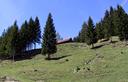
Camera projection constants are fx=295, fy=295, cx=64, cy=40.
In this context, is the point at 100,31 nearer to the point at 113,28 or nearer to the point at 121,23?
the point at 113,28

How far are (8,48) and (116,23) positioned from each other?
1491 inches

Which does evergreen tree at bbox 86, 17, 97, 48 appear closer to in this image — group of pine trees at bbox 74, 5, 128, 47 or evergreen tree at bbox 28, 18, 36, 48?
group of pine trees at bbox 74, 5, 128, 47

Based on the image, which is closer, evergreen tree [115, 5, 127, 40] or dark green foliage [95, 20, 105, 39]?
evergreen tree [115, 5, 127, 40]

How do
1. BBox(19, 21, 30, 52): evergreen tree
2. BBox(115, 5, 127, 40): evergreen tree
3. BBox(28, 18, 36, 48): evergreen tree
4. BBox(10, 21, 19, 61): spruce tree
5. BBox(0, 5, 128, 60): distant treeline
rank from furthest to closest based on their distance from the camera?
BBox(28, 18, 36, 48): evergreen tree → BBox(19, 21, 30, 52): evergreen tree → BBox(10, 21, 19, 61): spruce tree → BBox(115, 5, 127, 40): evergreen tree → BBox(0, 5, 128, 60): distant treeline

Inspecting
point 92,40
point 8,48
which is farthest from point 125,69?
point 8,48

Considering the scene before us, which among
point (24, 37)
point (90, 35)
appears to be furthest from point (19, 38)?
point (90, 35)

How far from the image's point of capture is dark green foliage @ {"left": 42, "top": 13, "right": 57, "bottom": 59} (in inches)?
3504

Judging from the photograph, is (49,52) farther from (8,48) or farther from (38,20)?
(38,20)

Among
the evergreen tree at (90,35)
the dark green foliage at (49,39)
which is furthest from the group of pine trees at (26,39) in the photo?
the evergreen tree at (90,35)

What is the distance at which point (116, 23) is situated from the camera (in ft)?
330

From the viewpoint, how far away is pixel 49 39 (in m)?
91.6

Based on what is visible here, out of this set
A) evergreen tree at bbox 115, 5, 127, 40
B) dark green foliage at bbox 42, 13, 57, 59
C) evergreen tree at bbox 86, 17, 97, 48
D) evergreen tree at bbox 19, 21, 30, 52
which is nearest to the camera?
dark green foliage at bbox 42, 13, 57, 59

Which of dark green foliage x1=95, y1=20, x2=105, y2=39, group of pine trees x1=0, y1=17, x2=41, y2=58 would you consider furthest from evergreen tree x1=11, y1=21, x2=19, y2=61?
dark green foliage x1=95, y1=20, x2=105, y2=39

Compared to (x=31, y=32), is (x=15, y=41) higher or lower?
lower
